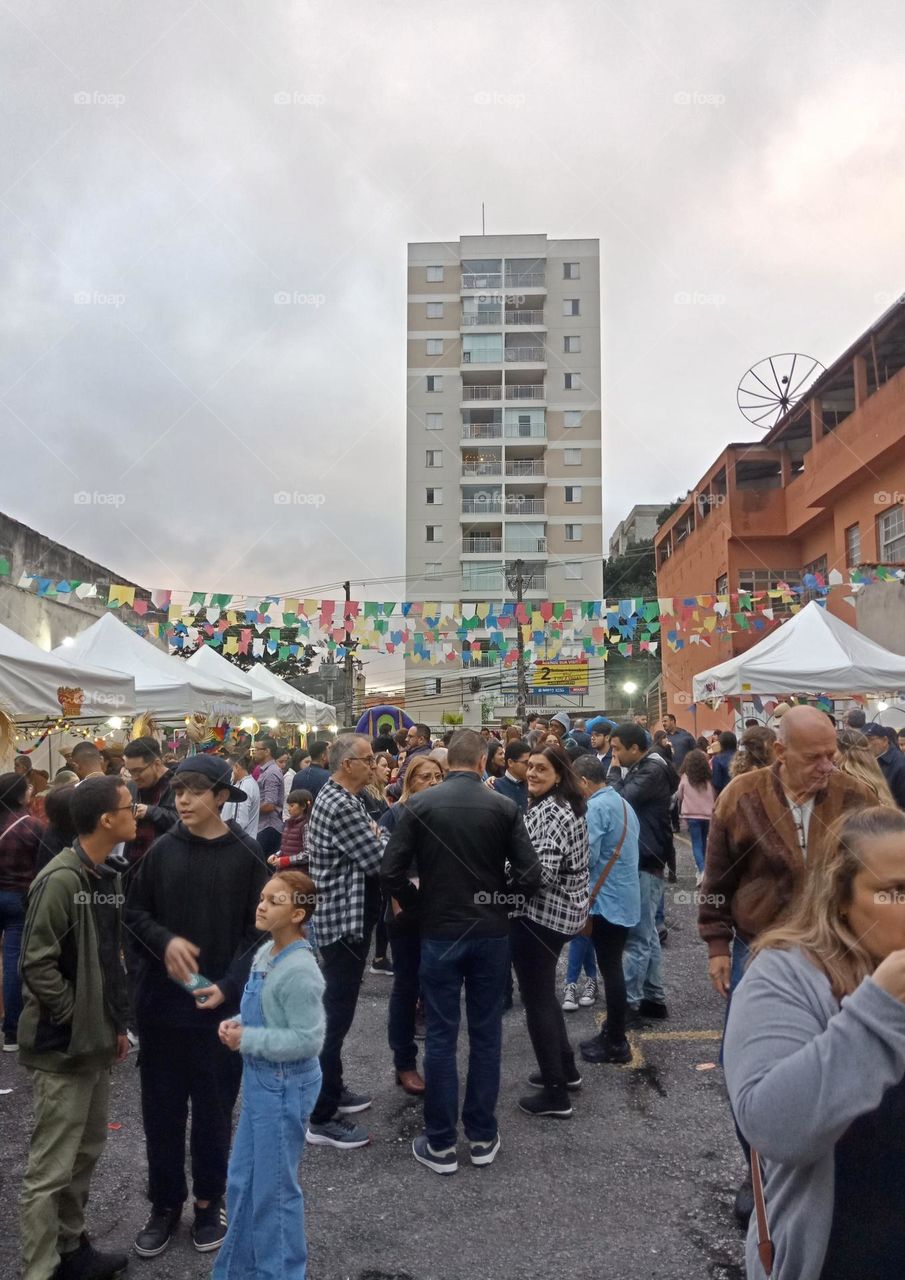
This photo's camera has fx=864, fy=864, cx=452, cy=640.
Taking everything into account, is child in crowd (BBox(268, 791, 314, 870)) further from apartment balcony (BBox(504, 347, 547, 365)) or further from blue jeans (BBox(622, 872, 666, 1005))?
apartment balcony (BBox(504, 347, 547, 365))

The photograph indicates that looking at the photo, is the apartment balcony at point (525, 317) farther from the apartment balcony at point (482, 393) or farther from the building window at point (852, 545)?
the building window at point (852, 545)

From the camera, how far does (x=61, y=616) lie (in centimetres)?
1888

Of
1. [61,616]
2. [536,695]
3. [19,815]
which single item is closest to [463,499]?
[536,695]

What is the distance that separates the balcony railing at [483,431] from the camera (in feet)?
155

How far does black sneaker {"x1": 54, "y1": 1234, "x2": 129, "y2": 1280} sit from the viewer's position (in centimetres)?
307

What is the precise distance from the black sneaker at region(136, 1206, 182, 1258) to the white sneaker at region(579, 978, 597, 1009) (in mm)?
3615

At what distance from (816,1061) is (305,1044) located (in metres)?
1.99

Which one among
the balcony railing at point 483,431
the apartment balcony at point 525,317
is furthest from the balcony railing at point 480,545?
the apartment balcony at point 525,317

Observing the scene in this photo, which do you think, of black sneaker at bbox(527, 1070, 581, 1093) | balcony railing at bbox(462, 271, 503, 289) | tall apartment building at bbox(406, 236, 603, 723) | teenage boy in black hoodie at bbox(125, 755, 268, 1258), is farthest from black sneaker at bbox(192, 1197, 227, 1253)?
balcony railing at bbox(462, 271, 503, 289)

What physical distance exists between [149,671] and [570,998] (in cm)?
698

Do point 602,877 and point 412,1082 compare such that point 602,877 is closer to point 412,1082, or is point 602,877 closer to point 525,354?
point 412,1082

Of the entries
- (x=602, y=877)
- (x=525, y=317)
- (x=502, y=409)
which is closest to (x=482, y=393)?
(x=502, y=409)

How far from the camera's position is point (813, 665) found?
10.4 meters

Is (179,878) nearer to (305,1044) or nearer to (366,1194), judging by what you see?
(305,1044)
